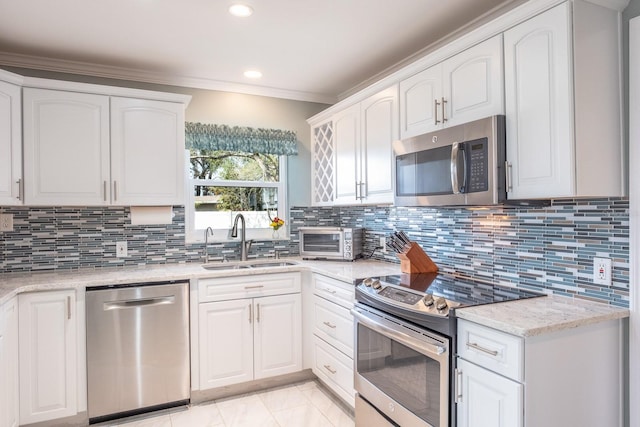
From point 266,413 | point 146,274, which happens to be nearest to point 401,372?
point 266,413

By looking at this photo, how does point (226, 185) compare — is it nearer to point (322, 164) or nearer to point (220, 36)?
point (322, 164)

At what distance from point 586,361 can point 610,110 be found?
1.01 meters

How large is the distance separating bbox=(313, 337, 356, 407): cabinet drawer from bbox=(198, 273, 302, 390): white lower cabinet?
0.20m

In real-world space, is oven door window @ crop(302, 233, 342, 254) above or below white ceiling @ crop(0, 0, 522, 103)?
below

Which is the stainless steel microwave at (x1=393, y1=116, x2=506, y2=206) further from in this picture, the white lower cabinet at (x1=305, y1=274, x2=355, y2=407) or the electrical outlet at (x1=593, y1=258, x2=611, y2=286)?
the white lower cabinet at (x1=305, y1=274, x2=355, y2=407)

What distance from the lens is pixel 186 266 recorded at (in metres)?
3.14

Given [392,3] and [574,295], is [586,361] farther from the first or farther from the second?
[392,3]

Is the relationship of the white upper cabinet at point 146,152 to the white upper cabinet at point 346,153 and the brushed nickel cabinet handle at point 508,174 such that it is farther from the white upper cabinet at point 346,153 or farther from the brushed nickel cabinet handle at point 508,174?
the brushed nickel cabinet handle at point 508,174

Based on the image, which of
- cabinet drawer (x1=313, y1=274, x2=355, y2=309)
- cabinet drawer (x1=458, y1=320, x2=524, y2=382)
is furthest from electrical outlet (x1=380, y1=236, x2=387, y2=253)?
cabinet drawer (x1=458, y1=320, x2=524, y2=382)

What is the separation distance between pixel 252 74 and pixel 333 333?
2.09m

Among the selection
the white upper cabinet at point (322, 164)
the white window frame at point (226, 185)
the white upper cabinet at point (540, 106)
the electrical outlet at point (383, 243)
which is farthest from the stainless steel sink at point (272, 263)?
the white upper cabinet at point (540, 106)

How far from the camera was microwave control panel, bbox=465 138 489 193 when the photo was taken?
189 centimetres

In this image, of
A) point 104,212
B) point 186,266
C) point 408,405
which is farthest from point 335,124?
point 408,405

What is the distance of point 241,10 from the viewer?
7.33 ft
